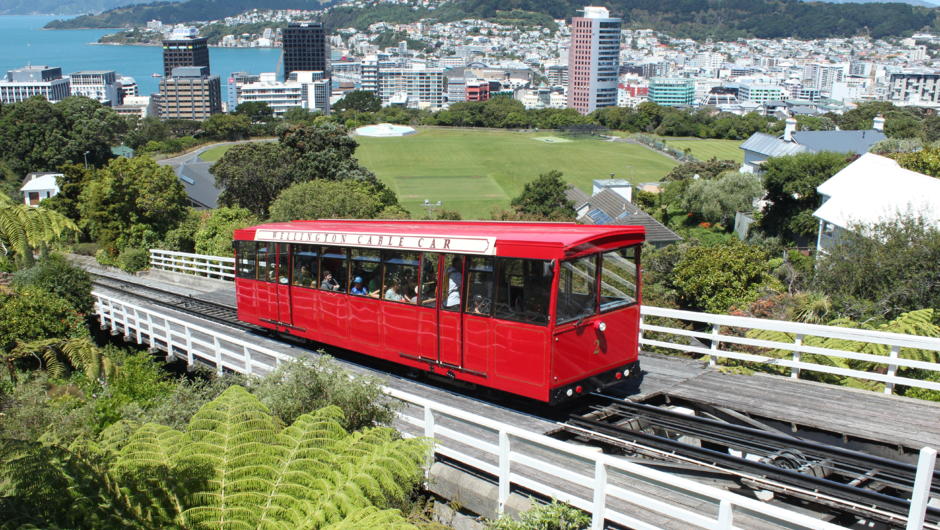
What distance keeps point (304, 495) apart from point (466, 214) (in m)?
72.9

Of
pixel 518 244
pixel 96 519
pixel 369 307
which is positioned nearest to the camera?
pixel 96 519

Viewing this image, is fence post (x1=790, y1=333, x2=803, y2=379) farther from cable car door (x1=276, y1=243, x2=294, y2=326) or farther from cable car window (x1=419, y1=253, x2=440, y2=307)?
cable car door (x1=276, y1=243, x2=294, y2=326)

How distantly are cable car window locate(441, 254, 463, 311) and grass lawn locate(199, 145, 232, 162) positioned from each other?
101 m

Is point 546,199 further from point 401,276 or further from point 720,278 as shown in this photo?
point 401,276

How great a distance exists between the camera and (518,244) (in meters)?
11.1

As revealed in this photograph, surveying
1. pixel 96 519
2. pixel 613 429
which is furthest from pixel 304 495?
pixel 613 429

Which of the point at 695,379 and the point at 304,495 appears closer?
the point at 304,495

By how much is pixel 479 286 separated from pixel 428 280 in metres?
1.14

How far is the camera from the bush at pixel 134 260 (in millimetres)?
35594

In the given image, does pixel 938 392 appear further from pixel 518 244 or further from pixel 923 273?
pixel 923 273

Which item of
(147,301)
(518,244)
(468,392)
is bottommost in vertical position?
(147,301)

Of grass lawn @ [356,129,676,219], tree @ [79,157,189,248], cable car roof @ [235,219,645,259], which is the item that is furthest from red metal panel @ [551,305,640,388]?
grass lawn @ [356,129,676,219]

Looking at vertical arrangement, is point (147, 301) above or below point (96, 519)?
below

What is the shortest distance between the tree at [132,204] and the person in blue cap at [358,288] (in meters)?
28.8
